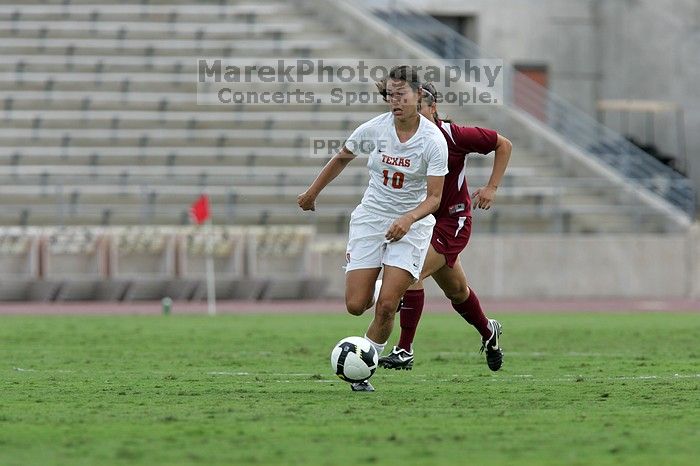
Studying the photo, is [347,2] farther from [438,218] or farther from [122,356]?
[438,218]

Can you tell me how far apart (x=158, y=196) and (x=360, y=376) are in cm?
1786

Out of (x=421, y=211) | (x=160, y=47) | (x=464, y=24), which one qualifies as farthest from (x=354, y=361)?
(x=464, y=24)

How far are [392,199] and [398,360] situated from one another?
52.5 inches

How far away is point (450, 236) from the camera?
34.5 feet

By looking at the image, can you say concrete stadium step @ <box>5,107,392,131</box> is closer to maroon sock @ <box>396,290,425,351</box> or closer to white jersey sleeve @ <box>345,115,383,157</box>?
maroon sock @ <box>396,290,425,351</box>

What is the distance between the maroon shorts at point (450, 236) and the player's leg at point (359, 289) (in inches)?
32.0

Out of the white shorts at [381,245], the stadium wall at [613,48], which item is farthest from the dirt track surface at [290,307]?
the white shorts at [381,245]

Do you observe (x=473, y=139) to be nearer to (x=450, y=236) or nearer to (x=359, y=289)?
(x=450, y=236)

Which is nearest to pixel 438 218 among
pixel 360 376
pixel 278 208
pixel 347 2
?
pixel 360 376

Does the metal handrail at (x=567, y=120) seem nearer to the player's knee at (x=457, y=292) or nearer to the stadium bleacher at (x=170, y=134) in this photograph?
the stadium bleacher at (x=170, y=134)

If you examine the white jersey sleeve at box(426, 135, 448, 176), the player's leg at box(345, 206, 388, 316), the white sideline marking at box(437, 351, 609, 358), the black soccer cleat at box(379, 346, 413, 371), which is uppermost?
the white jersey sleeve at box(426, 135, 448, 176)

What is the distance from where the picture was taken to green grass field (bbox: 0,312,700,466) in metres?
6.66


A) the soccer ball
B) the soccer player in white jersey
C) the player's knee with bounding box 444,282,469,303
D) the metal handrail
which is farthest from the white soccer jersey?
the metal handrail

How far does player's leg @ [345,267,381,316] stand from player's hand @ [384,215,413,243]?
46 centimetres
